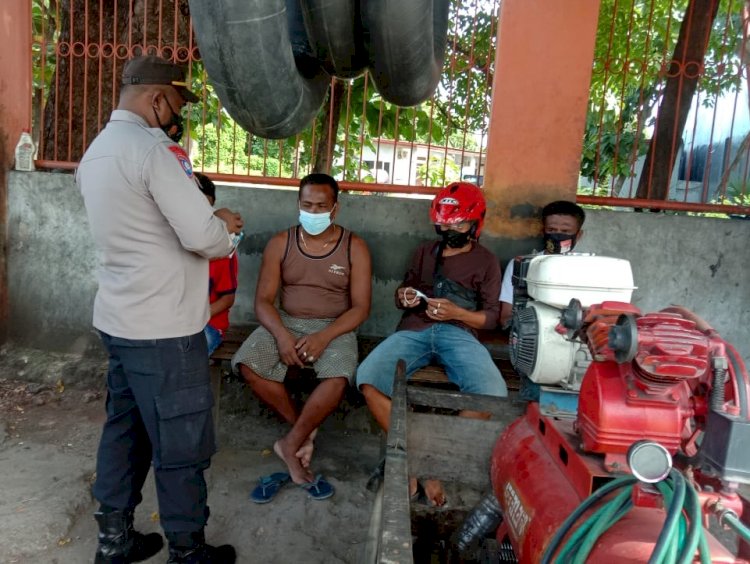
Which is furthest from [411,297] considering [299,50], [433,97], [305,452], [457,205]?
[299,50]

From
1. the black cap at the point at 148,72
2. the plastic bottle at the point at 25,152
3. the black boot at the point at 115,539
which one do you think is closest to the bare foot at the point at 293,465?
the black boot at the point at 115,539

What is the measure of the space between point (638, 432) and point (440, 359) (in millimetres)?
1910

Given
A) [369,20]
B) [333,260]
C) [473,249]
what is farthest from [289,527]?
[369,20]

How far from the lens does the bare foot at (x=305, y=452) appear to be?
10.7ft

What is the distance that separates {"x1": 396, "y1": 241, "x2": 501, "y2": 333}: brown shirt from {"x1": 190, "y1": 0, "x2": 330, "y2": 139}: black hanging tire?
2.07 meters

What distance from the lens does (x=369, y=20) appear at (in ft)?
4.38

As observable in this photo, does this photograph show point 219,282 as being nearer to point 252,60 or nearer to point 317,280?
point 317,280

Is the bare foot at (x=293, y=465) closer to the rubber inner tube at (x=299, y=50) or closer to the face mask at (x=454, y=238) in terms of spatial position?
the face mask at (x=454, y=238)

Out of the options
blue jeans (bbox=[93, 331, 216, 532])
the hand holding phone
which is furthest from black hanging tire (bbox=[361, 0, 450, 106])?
the hand holding phone

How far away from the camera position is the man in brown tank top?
126 inches

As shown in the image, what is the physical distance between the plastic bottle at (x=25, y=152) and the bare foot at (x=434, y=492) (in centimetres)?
367

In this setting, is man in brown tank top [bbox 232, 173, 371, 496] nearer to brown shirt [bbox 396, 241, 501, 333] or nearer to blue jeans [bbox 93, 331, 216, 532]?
brown shirt [bbox 396, 241, 501, 333]

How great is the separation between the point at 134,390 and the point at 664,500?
1867 millimetres

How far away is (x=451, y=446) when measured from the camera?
204 centimetres
